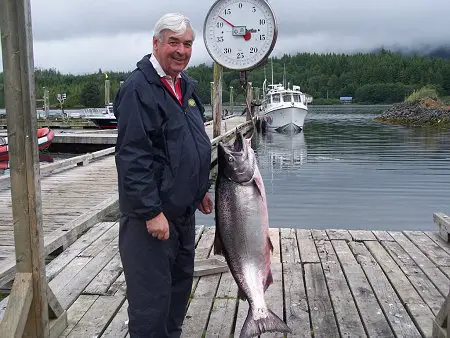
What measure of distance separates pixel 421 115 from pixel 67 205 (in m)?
41.3

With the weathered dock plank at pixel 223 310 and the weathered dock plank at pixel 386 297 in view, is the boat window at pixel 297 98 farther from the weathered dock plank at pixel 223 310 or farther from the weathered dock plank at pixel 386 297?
the weathered dock plank at pixel 223 310

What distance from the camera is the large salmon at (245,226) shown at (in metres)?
2.68

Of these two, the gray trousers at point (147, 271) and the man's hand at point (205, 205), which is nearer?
the gray trousers at point (147, 271)

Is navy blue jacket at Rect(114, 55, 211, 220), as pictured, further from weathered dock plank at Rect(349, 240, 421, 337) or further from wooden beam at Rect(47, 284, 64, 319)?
weathered dock plank at Rect(349, 240, 421, 337)

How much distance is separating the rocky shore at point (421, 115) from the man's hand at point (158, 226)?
126 feet

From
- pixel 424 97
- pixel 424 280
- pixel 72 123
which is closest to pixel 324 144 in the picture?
pixel 72 123

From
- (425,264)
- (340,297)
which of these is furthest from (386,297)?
(425,264)

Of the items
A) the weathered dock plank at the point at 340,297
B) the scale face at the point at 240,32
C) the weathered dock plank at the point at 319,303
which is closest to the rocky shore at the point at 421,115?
the weathered dock plank at the point at 340,297

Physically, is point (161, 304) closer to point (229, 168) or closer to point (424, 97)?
point (229, 168)

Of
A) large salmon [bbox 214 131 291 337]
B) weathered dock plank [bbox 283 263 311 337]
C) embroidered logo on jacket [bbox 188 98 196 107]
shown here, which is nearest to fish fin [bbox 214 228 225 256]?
large salmon [bbox 214 131 291 337]

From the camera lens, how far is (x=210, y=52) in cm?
385

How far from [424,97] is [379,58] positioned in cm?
9962

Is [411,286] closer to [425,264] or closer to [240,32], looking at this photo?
[425,264]

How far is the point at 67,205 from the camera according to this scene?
8.18 metres
